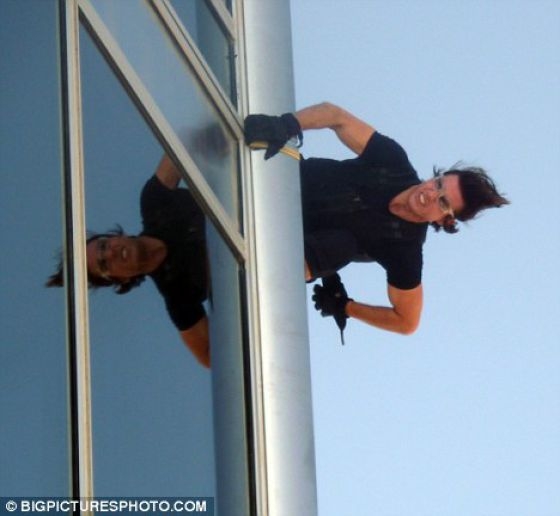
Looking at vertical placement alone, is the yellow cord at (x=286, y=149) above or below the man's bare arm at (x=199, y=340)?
above

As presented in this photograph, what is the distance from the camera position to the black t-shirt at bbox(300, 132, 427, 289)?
11.8m

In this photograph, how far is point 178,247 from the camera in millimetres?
9898

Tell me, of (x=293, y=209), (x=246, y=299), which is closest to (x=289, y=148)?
(x=293, y=209)

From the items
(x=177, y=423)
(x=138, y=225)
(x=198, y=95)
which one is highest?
(x=198, y=95)

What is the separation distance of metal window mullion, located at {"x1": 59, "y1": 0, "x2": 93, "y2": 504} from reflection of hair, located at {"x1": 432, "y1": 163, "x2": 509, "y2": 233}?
4272 mm

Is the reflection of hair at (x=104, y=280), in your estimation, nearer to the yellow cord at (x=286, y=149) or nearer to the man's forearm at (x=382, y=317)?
the yellow cord at (x=286, y=149)

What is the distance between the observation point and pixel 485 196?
12.9 m

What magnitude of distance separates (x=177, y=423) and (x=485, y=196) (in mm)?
3918

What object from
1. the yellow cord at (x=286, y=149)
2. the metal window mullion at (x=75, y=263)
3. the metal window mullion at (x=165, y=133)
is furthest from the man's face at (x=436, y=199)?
the metal window mullion at (x=75, y=263)

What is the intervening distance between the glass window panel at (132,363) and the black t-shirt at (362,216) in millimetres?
2026

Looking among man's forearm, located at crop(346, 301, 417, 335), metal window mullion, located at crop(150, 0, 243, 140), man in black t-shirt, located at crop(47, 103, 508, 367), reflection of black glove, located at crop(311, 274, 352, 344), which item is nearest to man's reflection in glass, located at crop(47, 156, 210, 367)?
man in black t-shirt, located at crop(47, 103, 508, 367)

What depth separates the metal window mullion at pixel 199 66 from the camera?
10.4 meters

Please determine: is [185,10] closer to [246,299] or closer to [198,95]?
[198,95]

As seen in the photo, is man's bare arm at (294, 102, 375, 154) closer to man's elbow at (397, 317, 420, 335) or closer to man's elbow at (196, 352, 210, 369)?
man's elbow at (397, 317, 420, 335)
